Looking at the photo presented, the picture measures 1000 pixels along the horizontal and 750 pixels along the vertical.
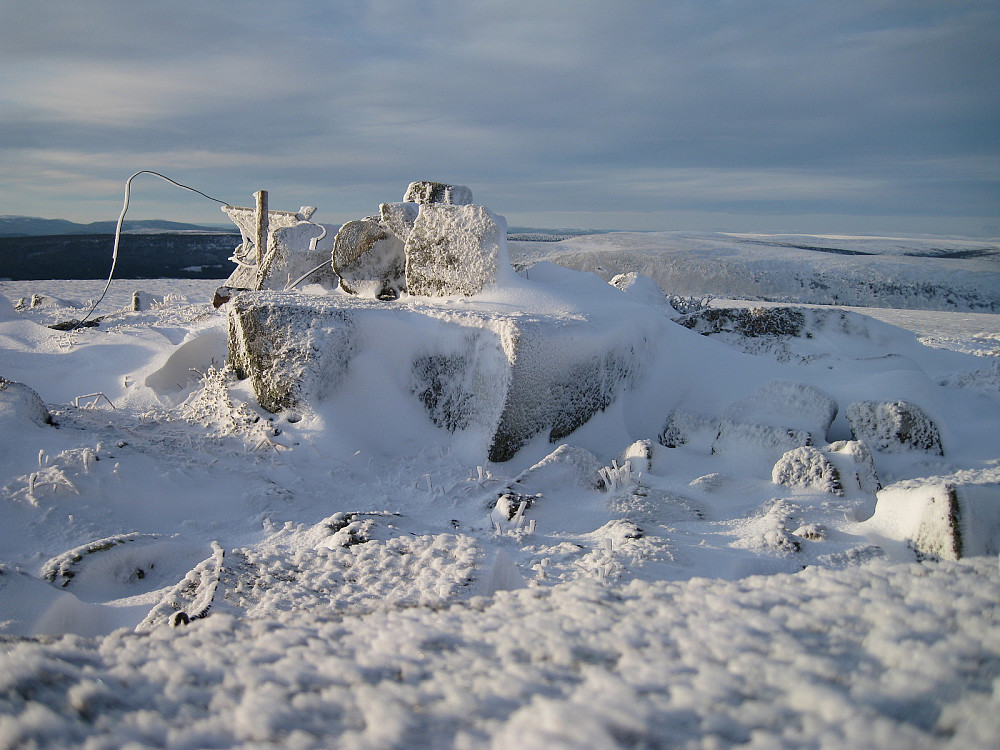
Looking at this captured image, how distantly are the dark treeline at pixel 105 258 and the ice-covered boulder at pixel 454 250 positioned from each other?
55.2 feet

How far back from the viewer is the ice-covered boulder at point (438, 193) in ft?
19.9

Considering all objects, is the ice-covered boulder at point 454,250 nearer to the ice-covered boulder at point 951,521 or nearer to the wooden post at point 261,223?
the ice-covered boulder at point 951,521

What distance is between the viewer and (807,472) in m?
3.80

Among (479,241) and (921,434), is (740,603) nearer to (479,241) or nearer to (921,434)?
(921,434)

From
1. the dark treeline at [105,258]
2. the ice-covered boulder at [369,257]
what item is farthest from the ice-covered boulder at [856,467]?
the dark treeline at [105,258]

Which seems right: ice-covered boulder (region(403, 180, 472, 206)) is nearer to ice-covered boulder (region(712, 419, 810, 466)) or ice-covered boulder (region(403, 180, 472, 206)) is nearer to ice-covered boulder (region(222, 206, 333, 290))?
ice-covered boulder (region(222, 206, 333, 290))

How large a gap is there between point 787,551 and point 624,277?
570 centimetres

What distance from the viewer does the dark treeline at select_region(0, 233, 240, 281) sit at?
821 inches

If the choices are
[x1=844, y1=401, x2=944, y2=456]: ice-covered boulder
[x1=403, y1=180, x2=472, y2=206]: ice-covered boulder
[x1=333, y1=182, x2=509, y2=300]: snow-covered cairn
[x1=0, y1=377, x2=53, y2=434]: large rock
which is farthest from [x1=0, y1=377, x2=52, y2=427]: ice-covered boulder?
[x1=844, y1=401, x2=944, y2=456]: ice-covered boulder

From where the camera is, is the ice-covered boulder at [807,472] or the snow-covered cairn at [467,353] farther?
the snow-covered cairn at [467,353]

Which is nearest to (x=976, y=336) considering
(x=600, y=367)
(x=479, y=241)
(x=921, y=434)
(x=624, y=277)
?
(x=624, y=277)

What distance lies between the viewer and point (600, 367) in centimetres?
467

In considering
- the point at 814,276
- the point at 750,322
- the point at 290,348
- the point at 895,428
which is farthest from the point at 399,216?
the point at 814,276

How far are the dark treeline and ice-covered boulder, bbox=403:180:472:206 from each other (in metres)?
16.1
